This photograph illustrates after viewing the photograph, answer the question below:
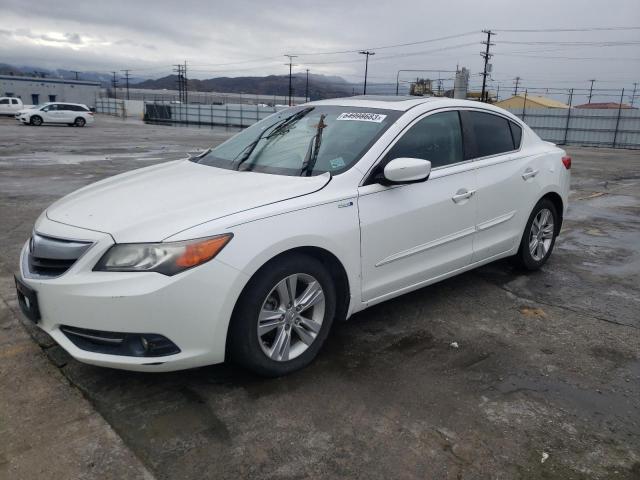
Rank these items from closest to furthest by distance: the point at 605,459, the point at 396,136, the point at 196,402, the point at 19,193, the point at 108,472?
the point at 108,472
the point at 605,459
the point at 196,402
the point at 396,136
the point at 19,193

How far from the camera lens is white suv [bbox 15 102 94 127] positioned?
34219 millimetres

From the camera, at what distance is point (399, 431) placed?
109 inches

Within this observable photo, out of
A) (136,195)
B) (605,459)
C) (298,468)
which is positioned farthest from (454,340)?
(136,195)

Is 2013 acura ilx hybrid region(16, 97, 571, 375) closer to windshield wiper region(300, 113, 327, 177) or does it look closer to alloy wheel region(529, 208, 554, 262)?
windshield wiper region(300, 113, 327, 177)

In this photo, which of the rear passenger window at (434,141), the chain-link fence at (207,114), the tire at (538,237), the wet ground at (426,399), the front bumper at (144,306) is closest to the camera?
the wet ground at (426,399)

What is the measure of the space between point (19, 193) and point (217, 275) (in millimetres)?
7636

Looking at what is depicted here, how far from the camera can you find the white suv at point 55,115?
112 feet

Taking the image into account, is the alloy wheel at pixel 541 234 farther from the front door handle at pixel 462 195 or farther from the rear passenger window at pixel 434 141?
the rear passenger window at pixel 434 141

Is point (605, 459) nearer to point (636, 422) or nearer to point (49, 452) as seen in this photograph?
point (636, 422)

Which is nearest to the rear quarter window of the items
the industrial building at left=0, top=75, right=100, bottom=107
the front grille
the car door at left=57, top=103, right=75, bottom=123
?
the front grille

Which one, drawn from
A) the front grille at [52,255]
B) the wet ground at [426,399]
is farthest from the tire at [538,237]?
the front grille at [52,255]

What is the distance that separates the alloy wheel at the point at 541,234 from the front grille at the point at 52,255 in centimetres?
385

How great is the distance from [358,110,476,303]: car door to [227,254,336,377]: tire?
37 cm

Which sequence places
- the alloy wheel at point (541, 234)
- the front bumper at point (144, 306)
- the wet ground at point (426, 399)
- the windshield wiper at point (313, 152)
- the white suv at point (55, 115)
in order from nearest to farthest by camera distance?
the wet ground at point (426, 399) < the front bumper at point (144, 306) < the windshield wiper at point (313, 152) < the alloy wheel at point (541, 234) < the white suv at point (55, 115)
